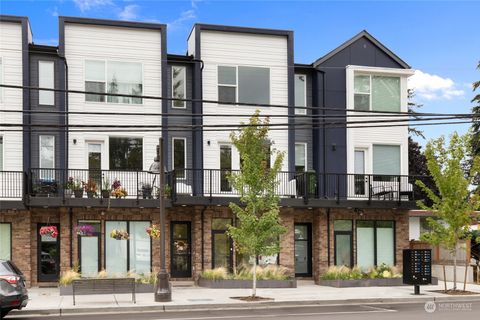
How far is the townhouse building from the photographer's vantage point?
26.5m

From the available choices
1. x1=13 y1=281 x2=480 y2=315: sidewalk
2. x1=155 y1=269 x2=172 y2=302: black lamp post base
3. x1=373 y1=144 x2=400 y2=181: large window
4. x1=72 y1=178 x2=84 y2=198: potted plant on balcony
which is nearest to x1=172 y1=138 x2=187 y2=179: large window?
x1=72 y1=178 x2=84 y2=198: potted plant on balcony

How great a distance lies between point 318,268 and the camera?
94.7 feet

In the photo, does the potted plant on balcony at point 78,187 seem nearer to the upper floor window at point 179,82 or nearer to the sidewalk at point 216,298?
the sidewalk at point 216,298

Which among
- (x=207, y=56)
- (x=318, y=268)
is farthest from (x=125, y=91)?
(x=318, y=268)

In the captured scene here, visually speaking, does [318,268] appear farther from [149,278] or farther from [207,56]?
[207,56]

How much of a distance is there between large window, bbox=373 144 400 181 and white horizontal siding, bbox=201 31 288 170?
4401 millimetres

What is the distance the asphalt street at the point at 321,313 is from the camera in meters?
17.3

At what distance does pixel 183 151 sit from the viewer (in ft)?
94.6

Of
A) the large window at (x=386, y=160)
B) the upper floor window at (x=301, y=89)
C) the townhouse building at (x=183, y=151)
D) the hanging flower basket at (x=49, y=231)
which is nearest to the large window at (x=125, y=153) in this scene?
the townhouse building at (x=183, y=151)

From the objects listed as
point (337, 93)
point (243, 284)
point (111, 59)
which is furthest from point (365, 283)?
point (111, 59)

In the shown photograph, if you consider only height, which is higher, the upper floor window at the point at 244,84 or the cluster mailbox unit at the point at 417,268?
the upper floor window at the point at 244,84

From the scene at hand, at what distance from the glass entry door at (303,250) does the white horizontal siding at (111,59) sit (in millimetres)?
7550

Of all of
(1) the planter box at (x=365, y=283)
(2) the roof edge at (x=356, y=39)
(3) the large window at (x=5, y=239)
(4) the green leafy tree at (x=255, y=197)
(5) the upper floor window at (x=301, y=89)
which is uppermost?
(2) the roof edge at (x=356, y=39)
